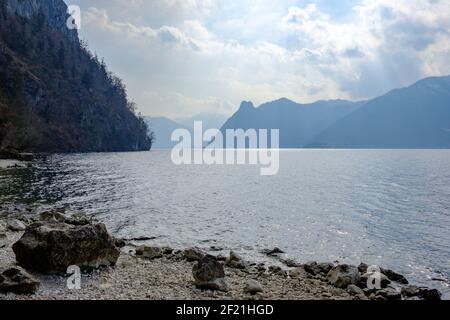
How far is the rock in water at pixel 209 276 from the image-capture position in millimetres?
17828

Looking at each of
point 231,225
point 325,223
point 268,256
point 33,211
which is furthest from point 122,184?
point 268,256

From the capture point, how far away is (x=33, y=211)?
3991cm

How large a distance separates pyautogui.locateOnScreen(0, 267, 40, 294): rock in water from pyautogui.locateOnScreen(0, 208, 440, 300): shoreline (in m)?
0.29

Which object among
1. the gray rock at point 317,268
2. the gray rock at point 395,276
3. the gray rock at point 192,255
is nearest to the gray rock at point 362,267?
the gray rock at point 395,276

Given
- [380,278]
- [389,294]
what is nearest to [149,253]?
[380,278]

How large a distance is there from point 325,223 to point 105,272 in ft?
93.4

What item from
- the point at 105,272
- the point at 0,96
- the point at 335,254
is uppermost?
the point at 0,96

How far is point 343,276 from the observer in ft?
70.2

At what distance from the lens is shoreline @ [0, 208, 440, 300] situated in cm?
1611

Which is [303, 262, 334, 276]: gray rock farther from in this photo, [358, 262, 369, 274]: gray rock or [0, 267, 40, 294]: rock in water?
[0, 267, 40, 294]: rock in water

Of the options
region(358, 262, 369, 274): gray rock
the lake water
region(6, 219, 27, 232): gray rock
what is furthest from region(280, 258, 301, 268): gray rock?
region(6, 219, 27, 232): gray rock

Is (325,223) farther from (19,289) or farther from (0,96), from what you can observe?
(0,96)

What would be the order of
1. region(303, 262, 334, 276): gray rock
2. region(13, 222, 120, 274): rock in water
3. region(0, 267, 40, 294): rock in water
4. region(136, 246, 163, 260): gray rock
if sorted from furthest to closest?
region(136, 246, 163, 260): gray rock < region(303, 262, 334, 276): gray rock < region(13, 222, 120, 274): rock in water < region(0, 267, 40, 294): rock in water
